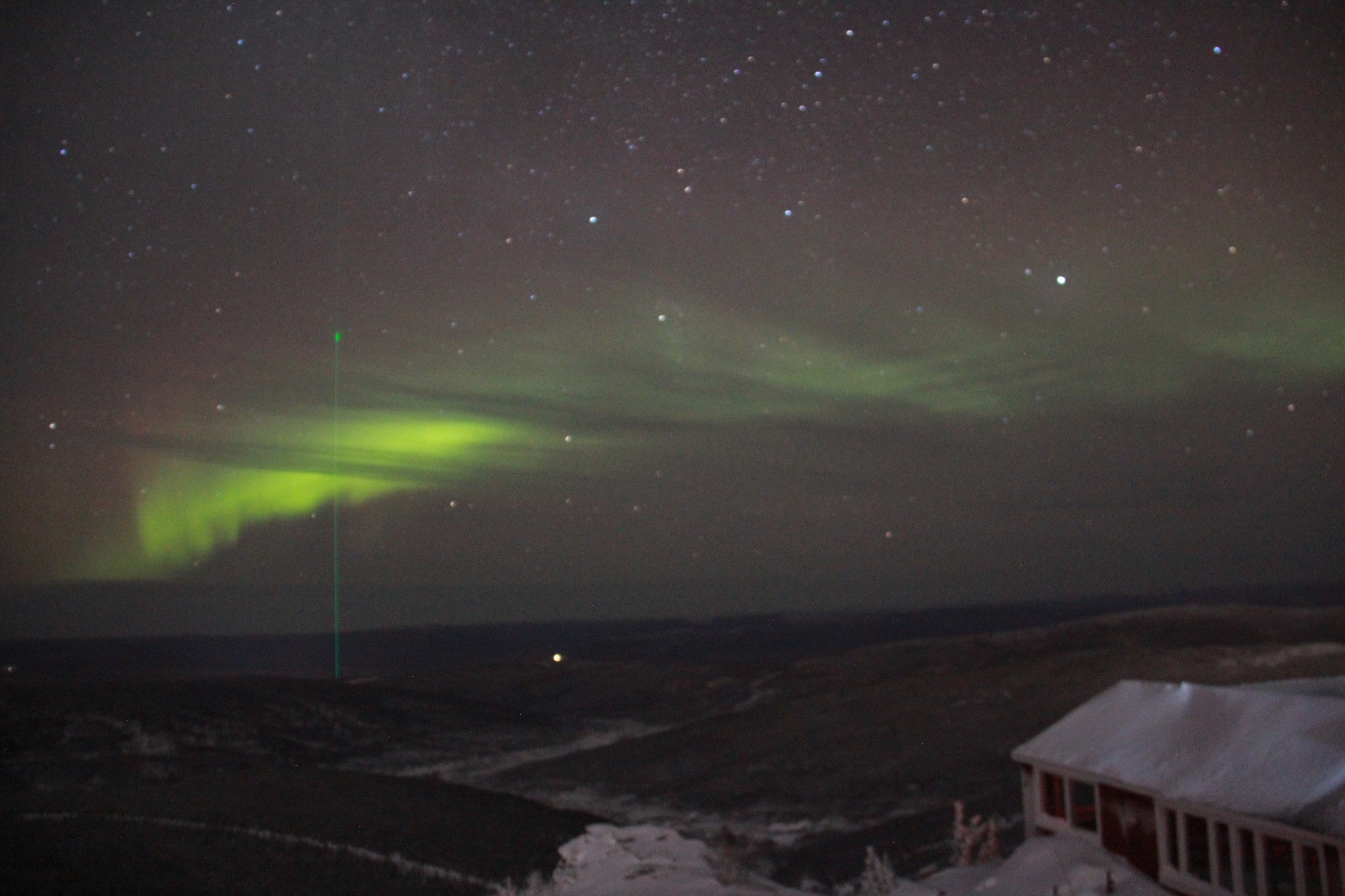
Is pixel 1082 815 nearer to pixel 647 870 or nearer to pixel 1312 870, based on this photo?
pixel 1312 870

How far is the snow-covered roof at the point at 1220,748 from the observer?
11102mm

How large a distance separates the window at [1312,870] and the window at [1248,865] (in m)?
0.51

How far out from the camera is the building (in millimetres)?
10914

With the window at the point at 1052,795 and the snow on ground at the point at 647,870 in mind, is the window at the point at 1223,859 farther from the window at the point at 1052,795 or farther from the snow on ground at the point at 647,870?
the snow on ground at the point at 647,870

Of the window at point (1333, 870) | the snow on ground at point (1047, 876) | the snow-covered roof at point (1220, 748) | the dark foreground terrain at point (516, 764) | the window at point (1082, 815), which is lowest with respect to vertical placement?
the dark foreground terrain at point (516, 764)

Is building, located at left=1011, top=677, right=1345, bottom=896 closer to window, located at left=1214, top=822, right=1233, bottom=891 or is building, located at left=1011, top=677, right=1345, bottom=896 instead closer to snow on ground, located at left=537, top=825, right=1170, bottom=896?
window, located at left=1214, top=822, right=1233, bottom=891

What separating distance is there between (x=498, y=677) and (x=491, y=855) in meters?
80.9

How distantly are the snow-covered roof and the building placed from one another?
2 centimetres

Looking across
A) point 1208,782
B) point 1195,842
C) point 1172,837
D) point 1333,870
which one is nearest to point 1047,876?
point 1172,837

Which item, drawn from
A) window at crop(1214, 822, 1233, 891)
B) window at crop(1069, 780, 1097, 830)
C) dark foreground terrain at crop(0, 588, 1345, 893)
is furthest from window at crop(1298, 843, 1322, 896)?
dark foreground terrain at crop(0, 588, 1345, 893)

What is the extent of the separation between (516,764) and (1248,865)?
40.1 meters

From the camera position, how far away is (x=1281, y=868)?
12.8 m

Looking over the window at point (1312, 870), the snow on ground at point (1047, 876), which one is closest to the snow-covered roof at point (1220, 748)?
the window at point (1312, 870)

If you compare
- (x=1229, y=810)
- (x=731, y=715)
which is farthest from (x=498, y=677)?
(x=1229, y=810)
